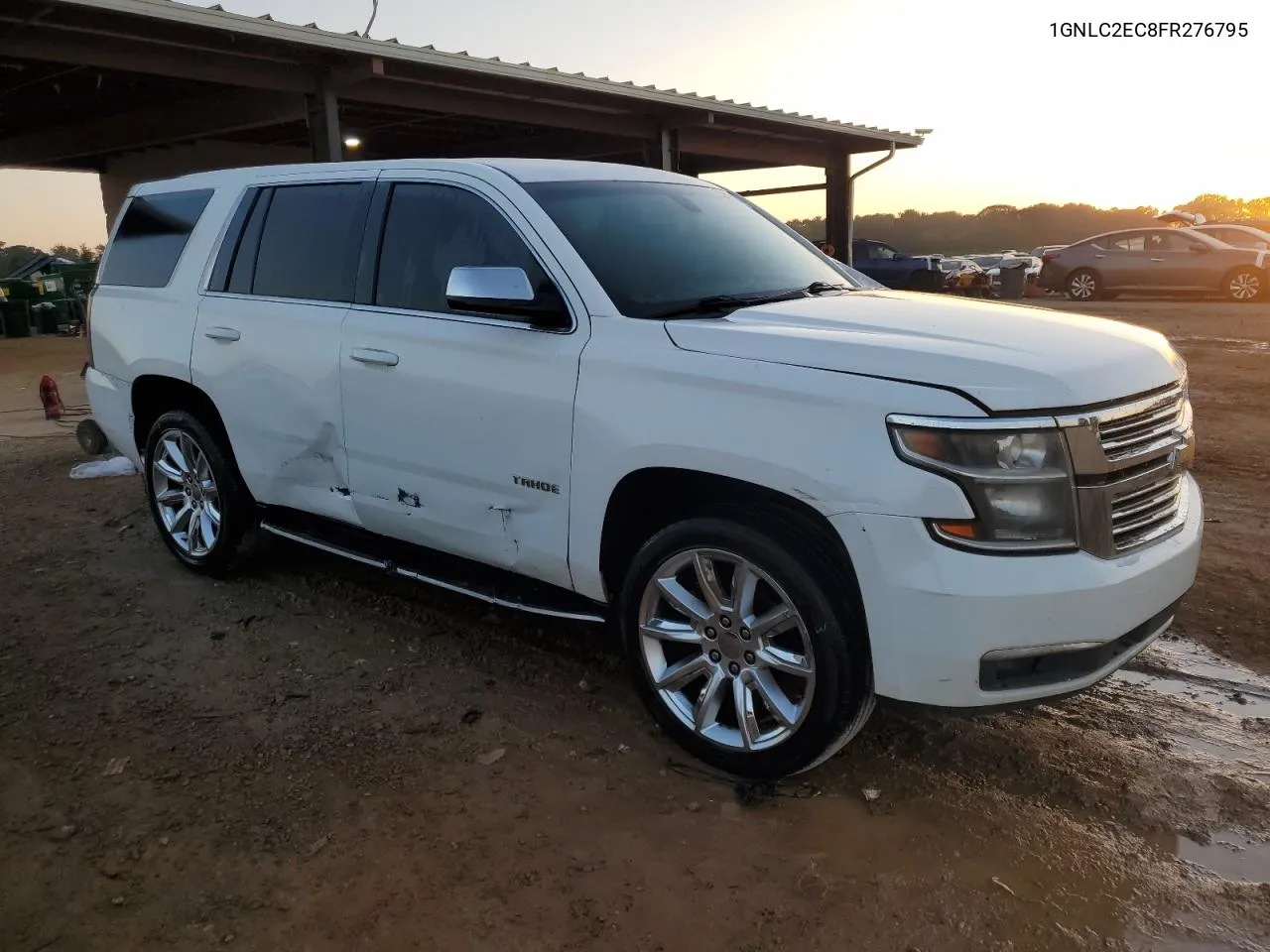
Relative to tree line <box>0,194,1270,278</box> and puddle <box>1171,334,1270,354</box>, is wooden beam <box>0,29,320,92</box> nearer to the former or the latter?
puddle <box>1171,334,1270,354</box>

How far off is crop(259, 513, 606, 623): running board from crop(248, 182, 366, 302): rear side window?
1.09m

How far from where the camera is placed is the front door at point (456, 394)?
3.55 m

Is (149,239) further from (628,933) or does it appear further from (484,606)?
(628,933)

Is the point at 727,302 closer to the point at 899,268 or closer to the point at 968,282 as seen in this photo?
the point at 899,268

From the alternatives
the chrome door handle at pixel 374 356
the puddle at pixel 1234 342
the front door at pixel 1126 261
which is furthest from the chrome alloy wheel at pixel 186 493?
the front door at pixel 1126 261

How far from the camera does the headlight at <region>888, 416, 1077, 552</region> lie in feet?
8.89

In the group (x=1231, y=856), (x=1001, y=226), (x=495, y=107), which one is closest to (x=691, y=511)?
(x=1231, y=856)

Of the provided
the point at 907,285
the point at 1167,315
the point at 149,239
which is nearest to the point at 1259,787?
the point at 149,239

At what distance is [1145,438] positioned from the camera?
3.02 m

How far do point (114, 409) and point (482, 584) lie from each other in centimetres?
299

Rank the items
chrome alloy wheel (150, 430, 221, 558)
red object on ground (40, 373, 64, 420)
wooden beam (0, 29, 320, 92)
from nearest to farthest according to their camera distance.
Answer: chrome alloy wheel (150, 430, 221, 558), wooden beam (0, 29, 320, 92), red object on ground (40, 373, 64, 420)

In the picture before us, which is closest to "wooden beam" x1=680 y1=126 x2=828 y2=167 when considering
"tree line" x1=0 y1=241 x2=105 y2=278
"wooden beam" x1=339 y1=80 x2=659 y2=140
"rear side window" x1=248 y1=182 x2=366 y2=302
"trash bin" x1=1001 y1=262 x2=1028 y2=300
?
"wooden beam" x1=339 y1=80 x2=659 y2=140

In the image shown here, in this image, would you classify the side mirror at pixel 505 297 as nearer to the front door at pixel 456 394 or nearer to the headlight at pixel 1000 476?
the front door at pixel 456 394

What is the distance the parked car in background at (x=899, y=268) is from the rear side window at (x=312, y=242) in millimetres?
21902
